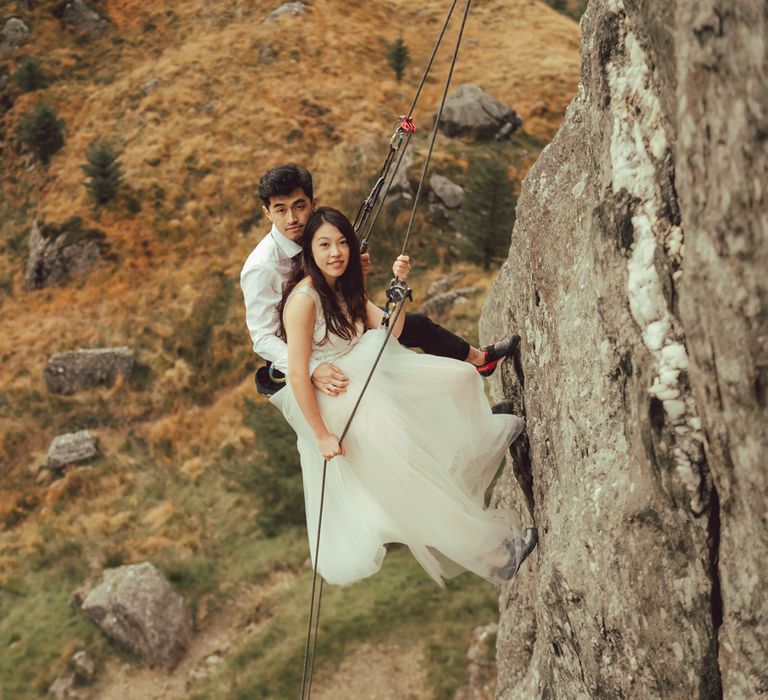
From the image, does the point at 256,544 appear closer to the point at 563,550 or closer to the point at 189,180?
the point at 563,550

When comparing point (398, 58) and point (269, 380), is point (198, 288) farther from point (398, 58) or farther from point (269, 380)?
point (269, 380)

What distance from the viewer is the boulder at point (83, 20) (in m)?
36.4

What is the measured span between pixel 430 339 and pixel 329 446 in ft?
4.20

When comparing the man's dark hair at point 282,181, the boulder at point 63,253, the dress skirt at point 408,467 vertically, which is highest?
the man's dark hair at point 282,181

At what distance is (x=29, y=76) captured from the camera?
32.3m

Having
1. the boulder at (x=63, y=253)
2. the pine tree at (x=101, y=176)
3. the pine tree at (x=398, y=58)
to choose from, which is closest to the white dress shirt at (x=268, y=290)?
the boulder at (x=63, y=253)

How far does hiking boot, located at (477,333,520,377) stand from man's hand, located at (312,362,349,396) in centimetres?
122

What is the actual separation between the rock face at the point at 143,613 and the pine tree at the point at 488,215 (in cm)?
1390

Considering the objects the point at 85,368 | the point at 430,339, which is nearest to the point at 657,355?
the point at 430,339

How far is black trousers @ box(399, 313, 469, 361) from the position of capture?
16.6 ft

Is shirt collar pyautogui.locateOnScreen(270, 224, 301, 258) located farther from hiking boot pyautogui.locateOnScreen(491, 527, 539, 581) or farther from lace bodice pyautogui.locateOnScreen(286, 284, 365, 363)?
hiking boot pyautogui.locateOnScreen(491, 527, 539, 581)

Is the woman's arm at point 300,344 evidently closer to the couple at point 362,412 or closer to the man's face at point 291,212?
the couple at point 362,412

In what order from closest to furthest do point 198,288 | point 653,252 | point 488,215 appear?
1. point 653,252
2. point 488,215
3. point 198,288

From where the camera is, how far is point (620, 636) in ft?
11.8
